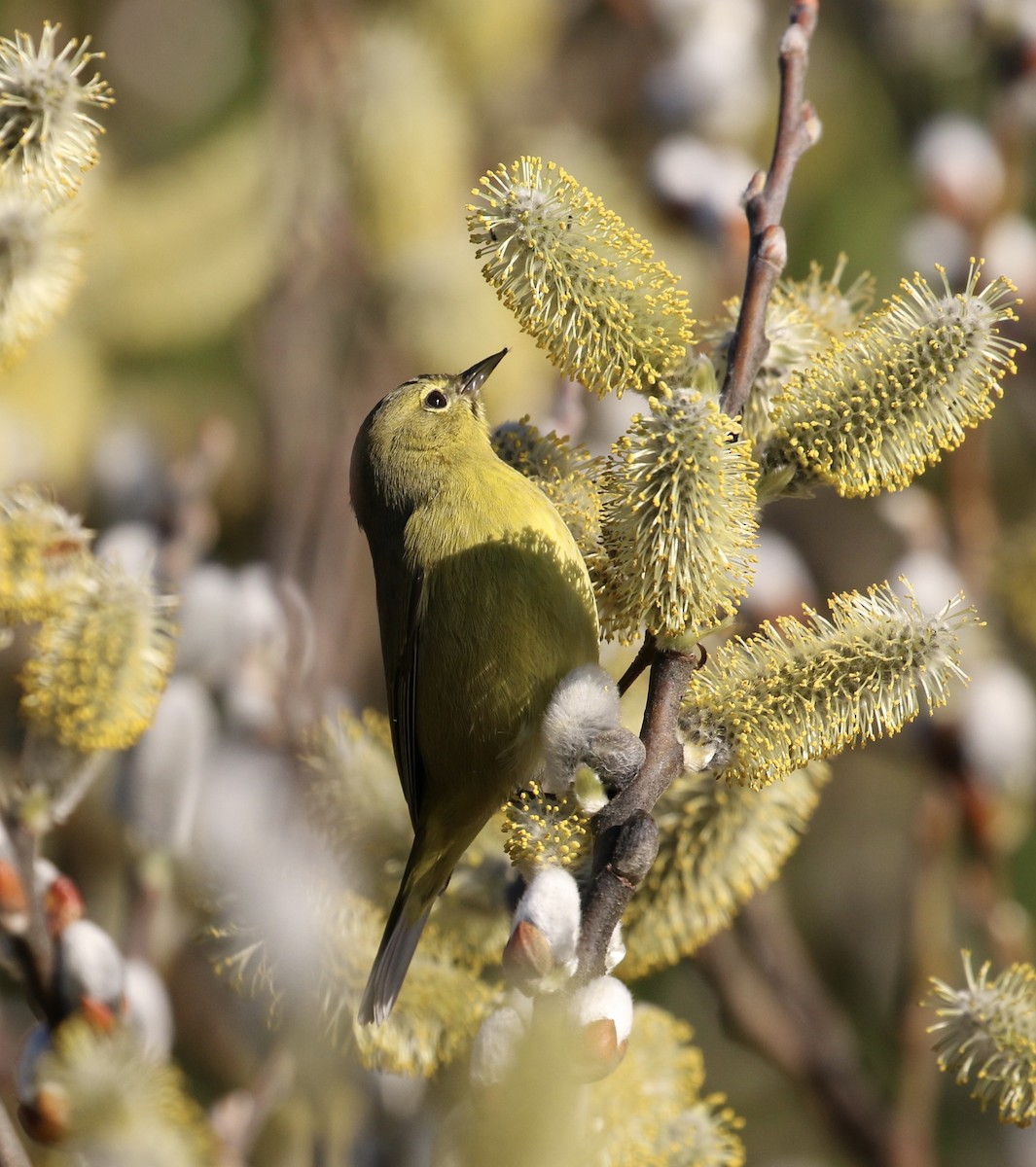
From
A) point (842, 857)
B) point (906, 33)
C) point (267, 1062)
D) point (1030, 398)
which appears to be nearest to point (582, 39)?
point (906, 33)

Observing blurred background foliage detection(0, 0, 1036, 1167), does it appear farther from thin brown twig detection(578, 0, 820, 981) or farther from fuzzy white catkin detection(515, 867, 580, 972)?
fuzzy white catkin detection(515, 867, 580, 972)

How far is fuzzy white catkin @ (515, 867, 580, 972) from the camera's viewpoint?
5.07ft

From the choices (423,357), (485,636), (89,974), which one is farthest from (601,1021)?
(423,357)

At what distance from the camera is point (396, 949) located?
2006 mm

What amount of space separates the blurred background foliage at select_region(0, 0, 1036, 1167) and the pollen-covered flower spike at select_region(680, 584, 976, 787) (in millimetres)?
847

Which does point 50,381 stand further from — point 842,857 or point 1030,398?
point 842,857

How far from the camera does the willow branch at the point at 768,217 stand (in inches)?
65.4

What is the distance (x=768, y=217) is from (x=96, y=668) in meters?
1.02

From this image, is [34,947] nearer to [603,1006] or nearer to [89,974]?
[89,974]

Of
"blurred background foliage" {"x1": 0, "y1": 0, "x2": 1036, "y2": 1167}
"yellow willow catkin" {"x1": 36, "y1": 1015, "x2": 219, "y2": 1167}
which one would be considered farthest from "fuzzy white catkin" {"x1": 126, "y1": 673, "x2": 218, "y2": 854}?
"yellow willow catkin" {"x1": 36, "y1": 1015, "x2": 219, "y2": 1167}

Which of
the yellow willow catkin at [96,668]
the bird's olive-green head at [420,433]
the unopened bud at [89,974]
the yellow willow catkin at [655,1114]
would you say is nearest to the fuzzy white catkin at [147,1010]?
the unopened bud at [89,974]

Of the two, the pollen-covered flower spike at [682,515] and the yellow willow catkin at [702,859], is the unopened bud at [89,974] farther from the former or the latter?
the pollen-covered flower spike at [682,515]

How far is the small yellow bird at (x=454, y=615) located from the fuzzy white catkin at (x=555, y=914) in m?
0.44

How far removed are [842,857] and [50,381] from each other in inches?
126
